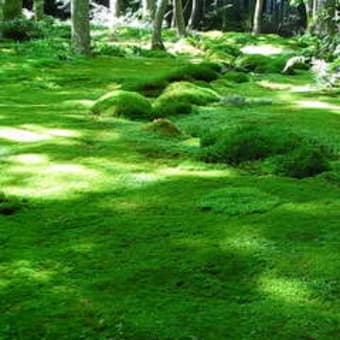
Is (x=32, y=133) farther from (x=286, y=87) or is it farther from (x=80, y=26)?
(x=80, y=26)

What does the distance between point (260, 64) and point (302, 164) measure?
11.3 metres

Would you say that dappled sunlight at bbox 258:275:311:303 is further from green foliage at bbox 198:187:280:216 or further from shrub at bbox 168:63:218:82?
shrub at bbox 168:63:218:82

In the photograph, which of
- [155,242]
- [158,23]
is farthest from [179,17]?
[155,242]

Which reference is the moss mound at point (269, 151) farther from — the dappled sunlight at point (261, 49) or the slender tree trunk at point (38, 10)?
the slender tree trunk at point (38, 10)

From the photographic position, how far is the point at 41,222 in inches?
224

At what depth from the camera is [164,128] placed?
9008mm

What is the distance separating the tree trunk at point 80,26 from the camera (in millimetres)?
17391

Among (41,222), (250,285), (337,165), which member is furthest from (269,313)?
(337,165)

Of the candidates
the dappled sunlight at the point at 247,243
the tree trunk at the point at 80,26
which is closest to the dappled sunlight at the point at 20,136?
the dappled sunlight at the point at 247,243

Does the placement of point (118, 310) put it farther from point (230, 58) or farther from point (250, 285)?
point (230, 58)

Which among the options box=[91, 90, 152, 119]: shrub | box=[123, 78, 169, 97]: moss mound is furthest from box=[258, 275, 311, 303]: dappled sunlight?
box=[123, 78, 169, 97]: moss mound

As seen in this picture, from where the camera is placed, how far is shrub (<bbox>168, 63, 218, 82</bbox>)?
13.0 meters

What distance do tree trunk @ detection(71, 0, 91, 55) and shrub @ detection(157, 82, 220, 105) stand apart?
6363 mm

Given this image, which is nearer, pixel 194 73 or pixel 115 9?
pixel 194 73
